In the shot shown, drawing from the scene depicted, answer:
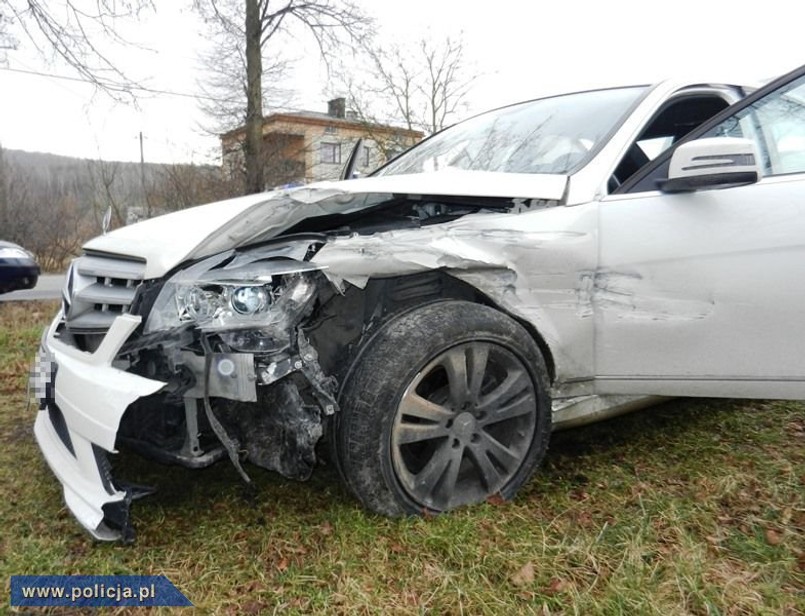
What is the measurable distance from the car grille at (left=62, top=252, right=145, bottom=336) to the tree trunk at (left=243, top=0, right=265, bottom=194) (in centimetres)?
1172

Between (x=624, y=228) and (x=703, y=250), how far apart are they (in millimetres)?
303

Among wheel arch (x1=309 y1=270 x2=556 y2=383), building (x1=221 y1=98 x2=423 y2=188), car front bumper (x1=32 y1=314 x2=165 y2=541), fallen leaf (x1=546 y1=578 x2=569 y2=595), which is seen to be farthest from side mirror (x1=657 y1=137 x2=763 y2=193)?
building (x1=221 y1=98 x2=423 y2=188)

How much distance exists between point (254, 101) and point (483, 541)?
13369 millimetres

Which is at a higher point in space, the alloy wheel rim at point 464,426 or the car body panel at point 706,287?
the car body panel at point 706,287

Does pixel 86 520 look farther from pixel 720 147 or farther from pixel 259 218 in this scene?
pixel 720 147

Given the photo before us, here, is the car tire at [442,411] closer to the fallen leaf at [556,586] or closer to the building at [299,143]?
the fallen leaf at [556,586]

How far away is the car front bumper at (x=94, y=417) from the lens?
6.13 feet

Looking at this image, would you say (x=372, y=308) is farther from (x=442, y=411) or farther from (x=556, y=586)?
(x=556, y=586)

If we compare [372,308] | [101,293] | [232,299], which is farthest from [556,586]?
[101,293]

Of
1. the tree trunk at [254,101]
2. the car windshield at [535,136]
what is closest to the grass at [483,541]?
the car windshield at [535,136]

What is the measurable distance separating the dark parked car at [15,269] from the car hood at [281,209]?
587cm

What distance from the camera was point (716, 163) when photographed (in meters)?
2.18

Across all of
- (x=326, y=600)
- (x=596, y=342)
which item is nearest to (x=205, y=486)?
(x=326, y=600)

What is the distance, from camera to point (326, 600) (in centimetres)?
183
